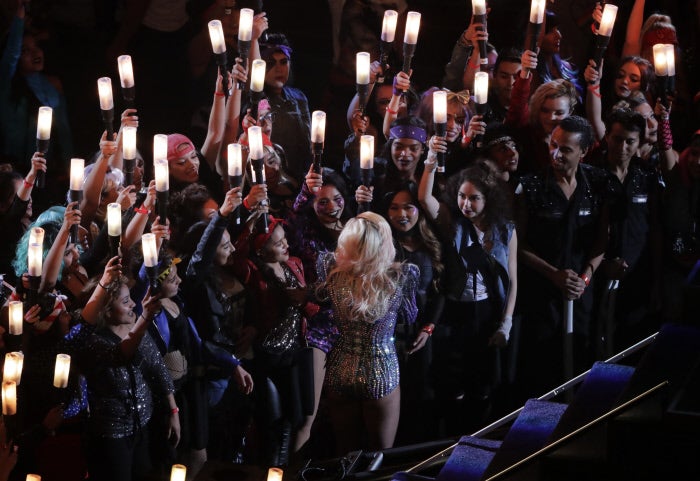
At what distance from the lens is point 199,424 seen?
20.2ft

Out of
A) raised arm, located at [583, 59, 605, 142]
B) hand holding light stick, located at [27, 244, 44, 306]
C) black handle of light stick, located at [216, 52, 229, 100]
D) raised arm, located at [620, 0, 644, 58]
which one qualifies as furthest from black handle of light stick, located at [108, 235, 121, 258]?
raised arm, located at [620, 0, 644, 58]

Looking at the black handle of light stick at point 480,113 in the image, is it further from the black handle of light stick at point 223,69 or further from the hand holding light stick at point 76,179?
the hand holding light stick at point 76,179

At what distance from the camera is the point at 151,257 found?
546 centimetres

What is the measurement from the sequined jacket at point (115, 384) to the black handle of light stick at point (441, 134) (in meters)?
1.71

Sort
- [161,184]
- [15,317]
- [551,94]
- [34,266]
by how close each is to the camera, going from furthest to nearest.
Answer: [551,94] → [15,317] → [34,266] → [161,184]

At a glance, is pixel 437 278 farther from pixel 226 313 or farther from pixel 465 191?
pixel 226 313

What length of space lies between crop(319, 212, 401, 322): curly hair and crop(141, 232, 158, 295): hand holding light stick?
884 millimetres

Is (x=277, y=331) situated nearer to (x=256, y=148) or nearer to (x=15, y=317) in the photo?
(x=256, y=148)

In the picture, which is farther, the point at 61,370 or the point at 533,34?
the point at 533,34

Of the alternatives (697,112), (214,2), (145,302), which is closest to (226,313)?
(145,302)

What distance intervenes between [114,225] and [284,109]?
1721mm

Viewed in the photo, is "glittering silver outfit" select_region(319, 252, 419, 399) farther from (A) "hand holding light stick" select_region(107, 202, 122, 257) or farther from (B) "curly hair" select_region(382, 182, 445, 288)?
(A) "hand holding light stick" select_region(107, 202, 122, 257)

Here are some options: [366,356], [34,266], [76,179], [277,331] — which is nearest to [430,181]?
[366,356]

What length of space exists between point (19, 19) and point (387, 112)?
2229mm
